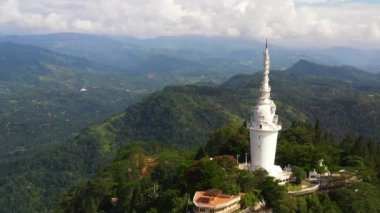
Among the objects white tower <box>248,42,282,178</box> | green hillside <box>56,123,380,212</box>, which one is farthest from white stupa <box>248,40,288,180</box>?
green hillside <box>56,123,380,212</box>

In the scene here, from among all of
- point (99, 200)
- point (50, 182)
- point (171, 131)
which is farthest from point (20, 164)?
point (99, 200)

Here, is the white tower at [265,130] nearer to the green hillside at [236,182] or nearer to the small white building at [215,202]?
the green hillside at [236,182]

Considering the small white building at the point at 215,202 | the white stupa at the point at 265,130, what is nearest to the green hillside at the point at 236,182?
the small white building at the point at 215,202

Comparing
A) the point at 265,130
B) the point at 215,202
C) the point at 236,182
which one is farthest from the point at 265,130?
the point at 215,202

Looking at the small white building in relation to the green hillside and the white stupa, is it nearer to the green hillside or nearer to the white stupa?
the green hillside

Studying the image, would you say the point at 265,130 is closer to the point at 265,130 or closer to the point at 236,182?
the point at 265,130

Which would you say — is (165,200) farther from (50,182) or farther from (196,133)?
(196,133)

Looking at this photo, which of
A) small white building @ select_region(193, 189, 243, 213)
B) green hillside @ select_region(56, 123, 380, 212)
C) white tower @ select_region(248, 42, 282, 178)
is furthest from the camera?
white tower @ select_region(248, 42, 282, 178)
